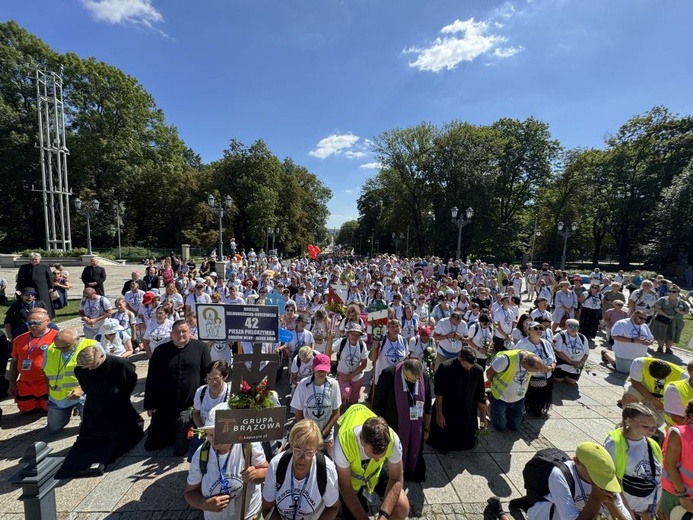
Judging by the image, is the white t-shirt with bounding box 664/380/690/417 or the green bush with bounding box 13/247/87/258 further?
the green bush with bounding box 13/247/87/258

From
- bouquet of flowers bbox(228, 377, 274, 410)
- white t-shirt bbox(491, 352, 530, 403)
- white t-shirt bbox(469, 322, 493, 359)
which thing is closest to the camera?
bouquet of flowers bbox(228, 377, 274, 410)

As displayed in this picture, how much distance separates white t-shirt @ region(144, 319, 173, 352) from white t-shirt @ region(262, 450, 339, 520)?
195 inches

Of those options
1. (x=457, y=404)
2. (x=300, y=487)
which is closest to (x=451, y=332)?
(x=457, y=404)

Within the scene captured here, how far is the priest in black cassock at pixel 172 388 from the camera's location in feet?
14.9

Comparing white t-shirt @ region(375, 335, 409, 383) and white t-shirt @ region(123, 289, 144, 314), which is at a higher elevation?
white t-shirt @ region(123, 289, 144, 314)

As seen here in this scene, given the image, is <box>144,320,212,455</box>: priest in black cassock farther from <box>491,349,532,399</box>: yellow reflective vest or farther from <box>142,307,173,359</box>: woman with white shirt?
<box>491,349,532,399</box>: yellow reflective vest

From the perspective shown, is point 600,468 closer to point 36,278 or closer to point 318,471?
point 318,471

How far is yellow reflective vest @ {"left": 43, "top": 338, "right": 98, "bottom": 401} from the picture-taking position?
484cm

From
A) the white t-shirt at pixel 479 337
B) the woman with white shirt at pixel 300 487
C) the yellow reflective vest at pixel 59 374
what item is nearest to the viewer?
the woman with white shirt at pixel 300 487

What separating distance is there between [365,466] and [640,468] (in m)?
2.62

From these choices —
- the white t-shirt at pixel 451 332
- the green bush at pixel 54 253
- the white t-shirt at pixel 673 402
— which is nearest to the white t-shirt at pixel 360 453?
the white t-shirt at pixel 673 402

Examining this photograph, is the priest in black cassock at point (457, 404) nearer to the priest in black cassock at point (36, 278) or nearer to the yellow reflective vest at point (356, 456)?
the yellow reflective vest at point (356, 456)

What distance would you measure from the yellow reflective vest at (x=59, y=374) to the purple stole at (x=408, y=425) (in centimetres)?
456

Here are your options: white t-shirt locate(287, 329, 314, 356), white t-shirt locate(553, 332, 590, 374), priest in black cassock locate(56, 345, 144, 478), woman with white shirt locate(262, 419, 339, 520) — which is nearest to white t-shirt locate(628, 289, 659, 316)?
white t-shirt locate(553, 332, 590, 374)
